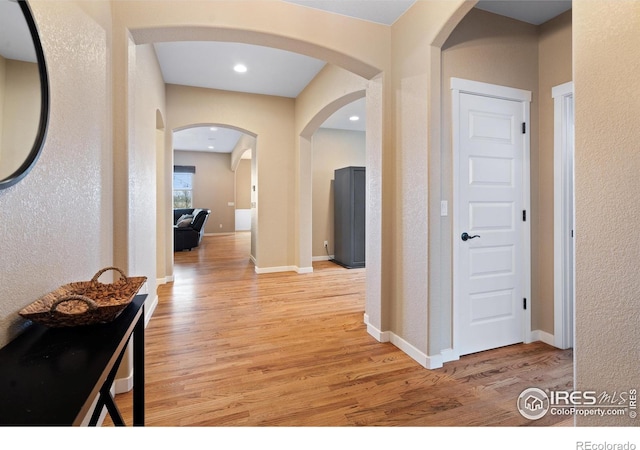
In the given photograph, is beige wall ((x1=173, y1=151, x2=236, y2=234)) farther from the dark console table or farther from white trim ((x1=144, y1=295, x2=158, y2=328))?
the dark console table

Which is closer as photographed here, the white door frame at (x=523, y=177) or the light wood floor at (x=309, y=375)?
the light wood floor at (x=309, y=375)

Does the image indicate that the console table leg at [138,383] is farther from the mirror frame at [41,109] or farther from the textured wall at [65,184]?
the mirror frame at [41,109]

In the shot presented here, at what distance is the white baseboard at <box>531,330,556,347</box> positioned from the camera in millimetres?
2449

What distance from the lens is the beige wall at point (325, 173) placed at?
623 centimetres

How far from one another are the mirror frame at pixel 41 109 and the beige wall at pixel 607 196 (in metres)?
2.10

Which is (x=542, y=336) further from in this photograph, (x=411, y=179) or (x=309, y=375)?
(x=309, y=375)

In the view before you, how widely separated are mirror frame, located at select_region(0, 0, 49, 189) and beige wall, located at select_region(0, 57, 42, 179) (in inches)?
0.5

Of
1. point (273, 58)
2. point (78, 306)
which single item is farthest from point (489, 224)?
point (273, 58)

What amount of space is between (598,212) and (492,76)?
1644 mm

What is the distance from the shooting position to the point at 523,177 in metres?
2.45

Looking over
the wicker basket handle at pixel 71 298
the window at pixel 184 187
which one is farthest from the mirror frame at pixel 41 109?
the window at pixel 184 187

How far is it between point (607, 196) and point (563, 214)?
1.47 m
